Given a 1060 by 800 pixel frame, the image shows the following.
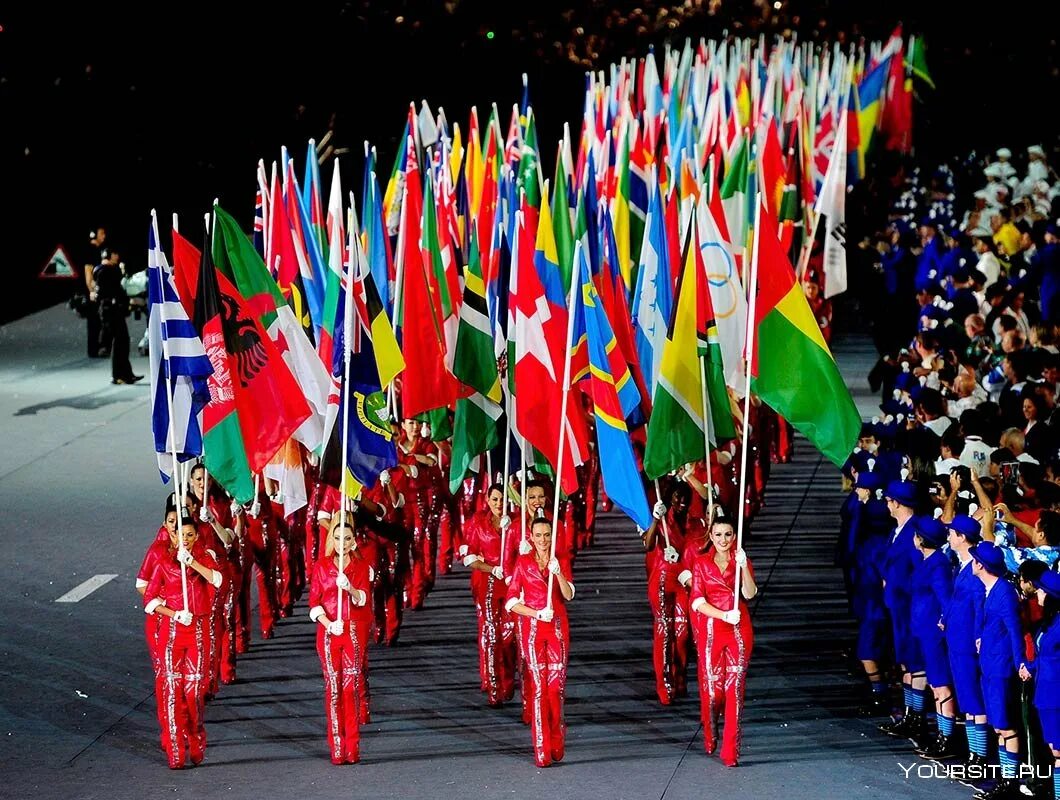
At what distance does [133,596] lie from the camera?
1579 centimetres

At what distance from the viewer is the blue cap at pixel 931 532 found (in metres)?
11.5

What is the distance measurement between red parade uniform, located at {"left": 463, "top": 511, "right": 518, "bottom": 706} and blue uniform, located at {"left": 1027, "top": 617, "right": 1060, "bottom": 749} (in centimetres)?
368

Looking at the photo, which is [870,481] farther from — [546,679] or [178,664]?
[178,664]

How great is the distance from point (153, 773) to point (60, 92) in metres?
22.8

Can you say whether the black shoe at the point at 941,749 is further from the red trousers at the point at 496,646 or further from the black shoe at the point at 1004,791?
the red trousers at the point at 496,646

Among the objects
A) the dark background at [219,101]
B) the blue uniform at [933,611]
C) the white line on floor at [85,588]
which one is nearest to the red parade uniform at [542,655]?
the blue uniform at [933,611]

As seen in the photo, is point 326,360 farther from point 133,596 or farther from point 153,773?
point 153,773

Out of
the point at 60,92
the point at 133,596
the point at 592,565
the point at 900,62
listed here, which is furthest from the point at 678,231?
the point at 900,62

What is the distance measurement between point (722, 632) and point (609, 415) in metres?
1.68

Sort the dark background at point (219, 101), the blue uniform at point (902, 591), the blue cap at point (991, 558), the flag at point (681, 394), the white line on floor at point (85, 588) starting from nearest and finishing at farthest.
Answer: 1. the blue cap at point (991, 558)
2. the blue uniform at point (902, 591)
3. the flag at point (681, 394)
4. the white line on floor at point (85, 588)
5. the dark background at point (219, 101)

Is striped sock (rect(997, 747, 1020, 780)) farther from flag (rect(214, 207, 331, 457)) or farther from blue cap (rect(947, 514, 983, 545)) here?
flag (rect(214, 207, 331, 457))

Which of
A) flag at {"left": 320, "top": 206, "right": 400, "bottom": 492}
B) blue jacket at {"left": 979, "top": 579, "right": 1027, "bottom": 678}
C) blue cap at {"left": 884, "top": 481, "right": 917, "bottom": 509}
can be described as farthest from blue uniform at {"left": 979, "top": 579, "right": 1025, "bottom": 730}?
flag at {"left": 320, "top": 206, "right": 400, "bottom": 492}

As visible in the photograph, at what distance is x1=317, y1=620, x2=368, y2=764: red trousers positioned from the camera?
11.5m

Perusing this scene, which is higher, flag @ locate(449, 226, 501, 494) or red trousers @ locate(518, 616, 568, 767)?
flag @ locate(449, 226, 501, 494)
